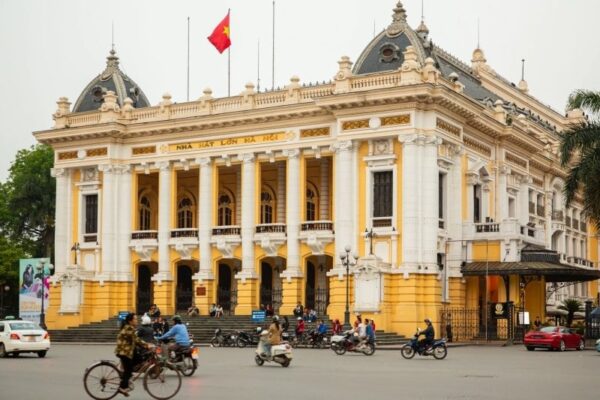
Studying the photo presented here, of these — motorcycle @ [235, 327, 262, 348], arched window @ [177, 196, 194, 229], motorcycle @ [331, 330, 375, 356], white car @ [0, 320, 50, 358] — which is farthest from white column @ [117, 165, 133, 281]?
motorcycle @ [331, 330, 375, 356]

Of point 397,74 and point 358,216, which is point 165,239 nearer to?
point 358,216

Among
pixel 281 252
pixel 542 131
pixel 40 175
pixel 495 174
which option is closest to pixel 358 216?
pixel 281 252

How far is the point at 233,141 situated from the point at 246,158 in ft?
4.10

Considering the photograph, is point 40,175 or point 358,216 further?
point 40,175

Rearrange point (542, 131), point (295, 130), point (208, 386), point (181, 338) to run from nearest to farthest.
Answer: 1. point (208, 386)
2. point (181, 338)
3. point (295, 130)
4. point (542, 131)

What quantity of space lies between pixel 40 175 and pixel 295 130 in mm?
32646

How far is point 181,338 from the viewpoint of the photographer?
82.4 feet

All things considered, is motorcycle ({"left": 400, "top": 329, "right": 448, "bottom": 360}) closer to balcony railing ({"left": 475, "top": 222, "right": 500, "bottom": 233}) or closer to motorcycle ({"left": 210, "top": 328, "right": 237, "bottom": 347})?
motorcycle ({"left": 210, "top": 328, "right": 237, "bottom": 347})

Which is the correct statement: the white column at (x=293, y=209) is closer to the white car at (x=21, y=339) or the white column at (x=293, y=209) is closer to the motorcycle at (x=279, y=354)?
the white car at (x=21, y=339)

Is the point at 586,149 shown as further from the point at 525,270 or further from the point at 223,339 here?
the point at 223,339

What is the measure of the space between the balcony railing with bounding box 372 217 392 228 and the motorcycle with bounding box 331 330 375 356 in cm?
1118

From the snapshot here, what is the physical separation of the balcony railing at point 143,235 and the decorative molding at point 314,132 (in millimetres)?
10726

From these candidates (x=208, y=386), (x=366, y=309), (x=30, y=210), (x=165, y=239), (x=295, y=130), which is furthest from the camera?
(x=30, y=210)

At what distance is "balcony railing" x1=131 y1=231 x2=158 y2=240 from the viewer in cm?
5691
